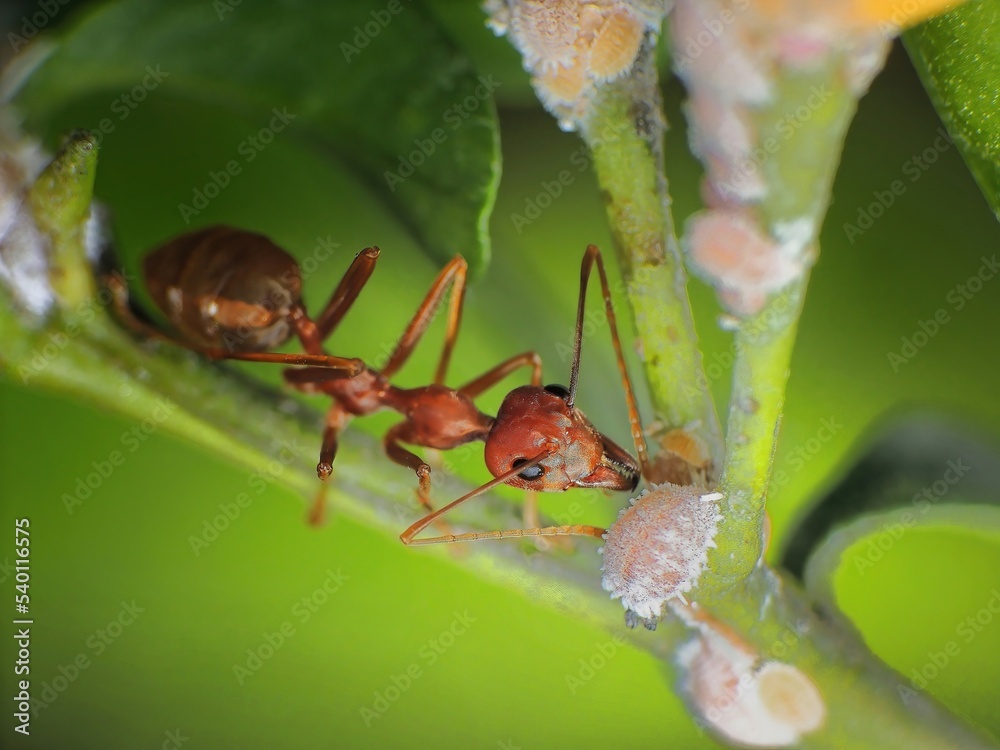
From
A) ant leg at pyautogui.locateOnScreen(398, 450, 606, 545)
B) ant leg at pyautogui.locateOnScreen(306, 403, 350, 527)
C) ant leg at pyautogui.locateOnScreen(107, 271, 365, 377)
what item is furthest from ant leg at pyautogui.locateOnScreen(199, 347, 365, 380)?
ant leg at pyautogui.locateOnScreen(398, 450, 606, 545)

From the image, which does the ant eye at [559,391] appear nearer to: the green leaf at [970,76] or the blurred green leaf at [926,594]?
the blurred green leaf at [926,594]

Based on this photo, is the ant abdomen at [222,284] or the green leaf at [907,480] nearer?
the green leaf at [907,480]

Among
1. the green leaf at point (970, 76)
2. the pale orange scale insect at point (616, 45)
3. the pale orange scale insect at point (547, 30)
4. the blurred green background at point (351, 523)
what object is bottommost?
the blurred green background at point (351, 523)

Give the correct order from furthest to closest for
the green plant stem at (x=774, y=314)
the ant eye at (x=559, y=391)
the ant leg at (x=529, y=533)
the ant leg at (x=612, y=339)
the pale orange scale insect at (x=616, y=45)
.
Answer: the ant eye at (x=559, y=391)
the ant leg at (x=612, y=339)
the ant leg at (x=529, y=533)
the pale orange scale insect at (x=616, y=45)
the green plant stem at (x=774, y=314)

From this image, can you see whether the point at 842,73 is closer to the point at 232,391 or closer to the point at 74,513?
the point at 232,391

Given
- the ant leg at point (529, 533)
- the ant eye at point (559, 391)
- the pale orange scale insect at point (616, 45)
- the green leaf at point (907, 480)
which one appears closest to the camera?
the pale orange scale insect at point (616, 45)

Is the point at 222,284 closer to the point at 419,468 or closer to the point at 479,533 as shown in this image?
the point at 419,468

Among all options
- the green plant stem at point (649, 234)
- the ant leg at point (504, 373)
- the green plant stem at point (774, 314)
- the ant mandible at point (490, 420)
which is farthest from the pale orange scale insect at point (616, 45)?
the ant leg at point (504, 373)

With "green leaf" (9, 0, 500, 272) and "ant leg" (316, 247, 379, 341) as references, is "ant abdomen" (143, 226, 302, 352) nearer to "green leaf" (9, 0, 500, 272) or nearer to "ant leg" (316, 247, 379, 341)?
"ant leg" (316, 247, 379, 341)
